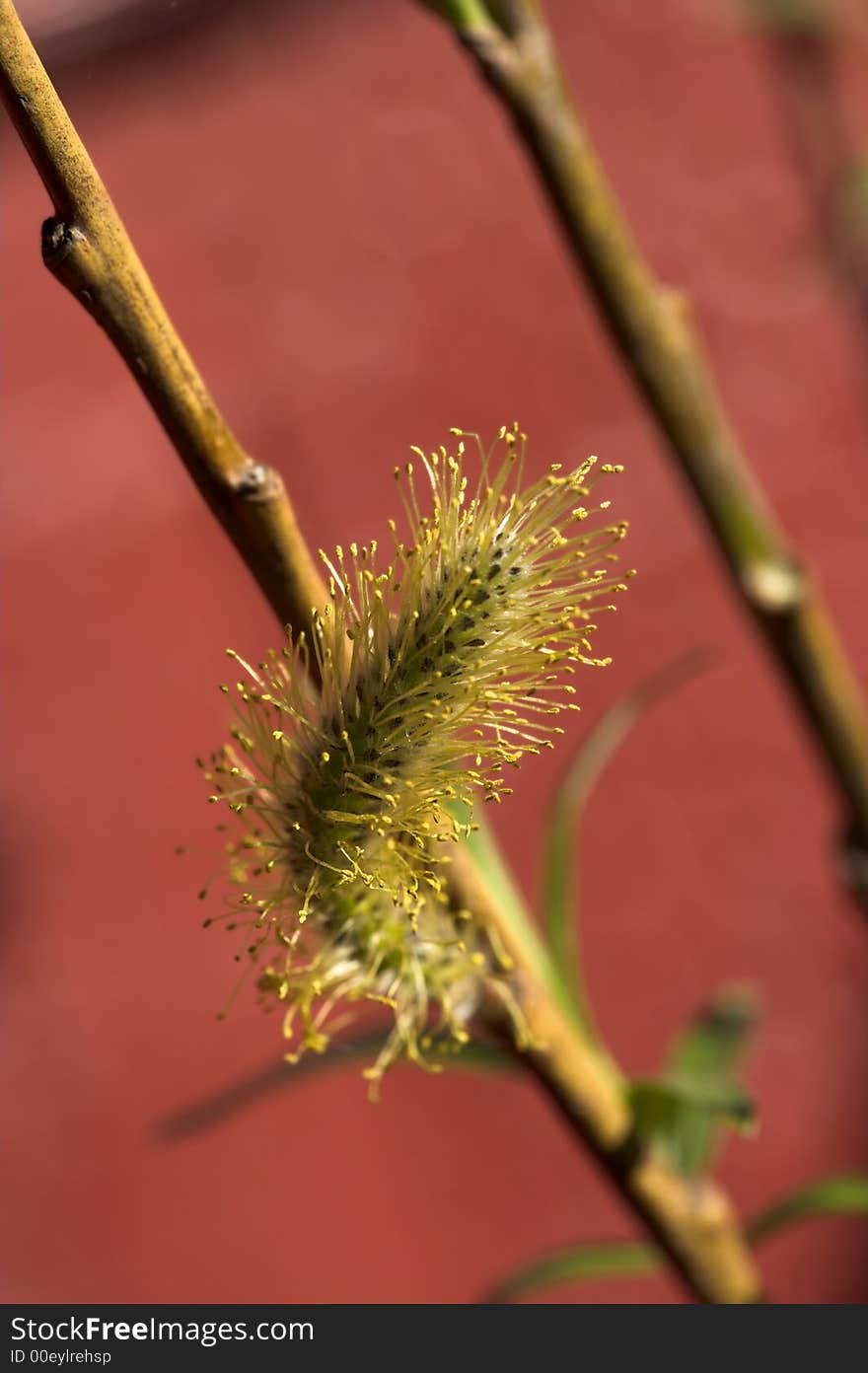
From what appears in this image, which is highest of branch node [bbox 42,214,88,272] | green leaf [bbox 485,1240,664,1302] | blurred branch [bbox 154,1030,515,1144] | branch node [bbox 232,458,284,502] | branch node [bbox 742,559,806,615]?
branch node [bbox 42,214,88,272]

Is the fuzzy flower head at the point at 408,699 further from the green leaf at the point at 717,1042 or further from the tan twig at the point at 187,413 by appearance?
the green leaf at the point at 717,1042

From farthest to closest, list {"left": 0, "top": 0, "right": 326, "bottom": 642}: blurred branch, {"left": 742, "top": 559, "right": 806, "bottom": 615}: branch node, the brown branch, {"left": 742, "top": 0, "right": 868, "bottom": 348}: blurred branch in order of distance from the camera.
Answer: {"left": 742, "top": 0, "right": 868, "bottom": 348}: blurred branch → {"left": 742, "top": 559, "right": 806, "bottom": 615}: branch node → the brown branch → {"left": 0, "top": 0, "right": 326, "bottom": 642}: blurred branch

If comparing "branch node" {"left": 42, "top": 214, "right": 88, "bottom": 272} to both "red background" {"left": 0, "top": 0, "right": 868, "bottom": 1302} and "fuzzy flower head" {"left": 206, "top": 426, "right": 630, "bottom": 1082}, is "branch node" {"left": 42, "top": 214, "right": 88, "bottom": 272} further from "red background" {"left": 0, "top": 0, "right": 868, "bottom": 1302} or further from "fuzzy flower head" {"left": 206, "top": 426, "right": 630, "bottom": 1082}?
"red background" {"left": 0, "top": 0, "right": 868, "bottom": 1302}

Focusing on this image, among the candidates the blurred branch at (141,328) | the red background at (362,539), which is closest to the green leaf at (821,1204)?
the blurred branch at (141,328)

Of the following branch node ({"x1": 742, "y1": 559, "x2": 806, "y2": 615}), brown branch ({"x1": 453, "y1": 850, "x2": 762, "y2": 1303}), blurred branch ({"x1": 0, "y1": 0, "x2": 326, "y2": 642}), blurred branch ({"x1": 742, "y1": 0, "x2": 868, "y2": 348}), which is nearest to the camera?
blurred branch ({"x1": 0, "y1": 0, "x2": 326, "y2": 642})

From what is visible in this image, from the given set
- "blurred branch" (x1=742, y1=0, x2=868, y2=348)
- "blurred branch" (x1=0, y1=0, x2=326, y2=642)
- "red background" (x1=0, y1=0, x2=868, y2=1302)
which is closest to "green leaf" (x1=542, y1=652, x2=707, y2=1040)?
"blurred branch" (x1=0, y1=0, x2=326, y2=642)
